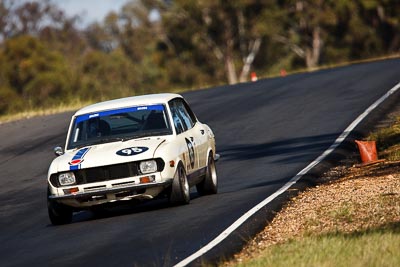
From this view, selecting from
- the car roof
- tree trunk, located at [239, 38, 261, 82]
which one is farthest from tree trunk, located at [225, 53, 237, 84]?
the car roof

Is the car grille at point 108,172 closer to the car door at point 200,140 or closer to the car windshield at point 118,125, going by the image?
the car windshield at point 118,125

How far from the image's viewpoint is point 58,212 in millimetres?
12844

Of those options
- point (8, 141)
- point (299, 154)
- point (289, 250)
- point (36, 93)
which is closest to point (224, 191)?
point (299, 154)

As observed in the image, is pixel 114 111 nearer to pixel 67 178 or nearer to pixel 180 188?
pixel 67 178

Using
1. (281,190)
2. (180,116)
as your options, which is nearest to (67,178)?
(180,116)

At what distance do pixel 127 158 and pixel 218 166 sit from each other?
240 inches

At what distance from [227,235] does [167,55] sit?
6352cm

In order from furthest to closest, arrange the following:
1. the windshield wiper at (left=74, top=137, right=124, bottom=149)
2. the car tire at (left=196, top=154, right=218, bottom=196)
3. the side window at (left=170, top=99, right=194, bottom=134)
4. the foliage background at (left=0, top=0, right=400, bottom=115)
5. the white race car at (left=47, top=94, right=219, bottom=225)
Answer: the foliage background at (left=0, top=0, right=400, bottom=115) → the car tire at (left=196, top=154, right=218, bottom=196) → the side window at (left=170, top=99, right=194, bottom=134) → the windshield wiper at (left=74, top=137, right=124, bottom=149) → the white race car at (left=47, top=94, right=219, bottom=225)

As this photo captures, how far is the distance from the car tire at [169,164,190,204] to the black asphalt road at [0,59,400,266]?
0.14 metres

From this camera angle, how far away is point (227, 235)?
10.4 meters

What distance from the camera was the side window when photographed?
45.8ft

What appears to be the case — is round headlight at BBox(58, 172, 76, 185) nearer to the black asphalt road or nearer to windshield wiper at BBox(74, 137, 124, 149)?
the black asphalt road

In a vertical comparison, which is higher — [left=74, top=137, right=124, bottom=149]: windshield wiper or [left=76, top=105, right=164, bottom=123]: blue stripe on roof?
[left=76, top=105, right=164, bottom=123]: blue stripe on roof

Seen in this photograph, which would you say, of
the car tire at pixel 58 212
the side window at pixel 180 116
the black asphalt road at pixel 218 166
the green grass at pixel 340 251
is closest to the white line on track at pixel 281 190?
the black asphalt road at pixel 218 166
